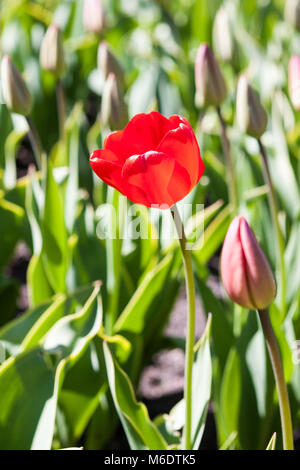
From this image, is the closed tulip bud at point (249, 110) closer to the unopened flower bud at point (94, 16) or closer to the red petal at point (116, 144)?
the red petal at point (116, 144)

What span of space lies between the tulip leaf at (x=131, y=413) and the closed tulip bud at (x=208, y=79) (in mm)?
547

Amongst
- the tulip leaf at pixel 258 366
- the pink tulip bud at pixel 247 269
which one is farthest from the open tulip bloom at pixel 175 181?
the tulip leaf at pixel 258 366

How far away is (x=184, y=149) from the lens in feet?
2.20

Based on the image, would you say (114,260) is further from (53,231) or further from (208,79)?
(208,79)

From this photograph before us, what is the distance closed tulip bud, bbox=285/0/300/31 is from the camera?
1660 mm

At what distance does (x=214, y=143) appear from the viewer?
173cm

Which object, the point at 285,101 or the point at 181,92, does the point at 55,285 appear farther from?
the point at 181,92

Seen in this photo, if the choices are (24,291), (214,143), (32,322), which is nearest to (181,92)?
(214,143)

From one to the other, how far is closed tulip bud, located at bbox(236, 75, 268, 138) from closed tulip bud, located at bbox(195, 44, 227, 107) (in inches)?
4.4

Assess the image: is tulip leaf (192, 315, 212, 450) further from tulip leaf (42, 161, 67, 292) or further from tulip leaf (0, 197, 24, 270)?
tulip leaf (0, 197, 24, 270)

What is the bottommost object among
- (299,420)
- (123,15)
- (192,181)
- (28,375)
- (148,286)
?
(299,420)

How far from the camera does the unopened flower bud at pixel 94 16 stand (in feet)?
5.31
